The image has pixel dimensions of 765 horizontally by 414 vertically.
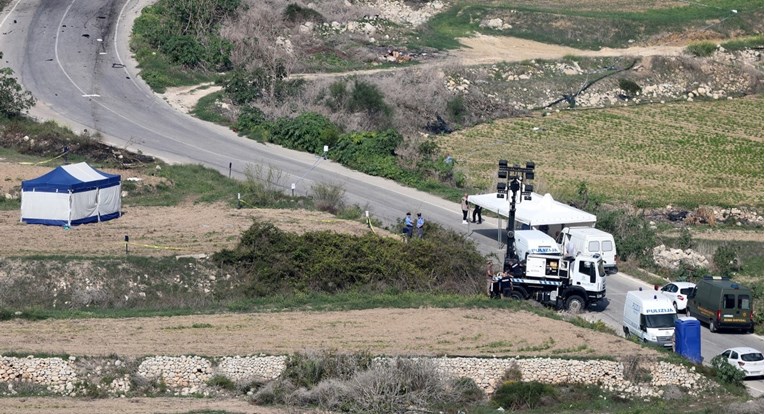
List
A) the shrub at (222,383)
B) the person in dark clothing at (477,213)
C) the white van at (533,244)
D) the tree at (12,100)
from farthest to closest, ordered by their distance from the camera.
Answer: the tree at (12,100)
the person in dark clothing at (477,213)
the white van at (533,244)
the shrub at (222,383)

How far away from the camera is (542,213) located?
167 feet

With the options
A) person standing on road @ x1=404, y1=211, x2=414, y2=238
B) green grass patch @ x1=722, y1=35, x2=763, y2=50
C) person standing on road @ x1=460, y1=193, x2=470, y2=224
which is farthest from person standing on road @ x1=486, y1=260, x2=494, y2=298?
green grass patch @ x1=722, y1=35, x2=763, y2=50

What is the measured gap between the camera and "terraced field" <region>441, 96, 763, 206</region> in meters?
62.8

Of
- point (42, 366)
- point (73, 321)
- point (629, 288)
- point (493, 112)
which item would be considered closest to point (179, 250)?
point (73, 321)

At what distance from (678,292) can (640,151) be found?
26.0m

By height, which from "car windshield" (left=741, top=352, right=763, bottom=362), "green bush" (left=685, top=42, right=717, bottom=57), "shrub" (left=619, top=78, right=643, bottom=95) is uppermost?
"green bush" (left=685, top=42, right=717, bottom=57)

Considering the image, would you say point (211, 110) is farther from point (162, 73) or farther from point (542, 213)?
point (542, 213)

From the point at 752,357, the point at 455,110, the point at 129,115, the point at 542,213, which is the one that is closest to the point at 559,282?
the point at 542,213

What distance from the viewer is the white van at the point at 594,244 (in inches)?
1927

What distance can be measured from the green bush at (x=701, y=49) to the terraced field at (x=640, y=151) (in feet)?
18.5

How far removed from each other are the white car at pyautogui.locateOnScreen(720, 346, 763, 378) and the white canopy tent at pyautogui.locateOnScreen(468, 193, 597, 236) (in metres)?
11.7

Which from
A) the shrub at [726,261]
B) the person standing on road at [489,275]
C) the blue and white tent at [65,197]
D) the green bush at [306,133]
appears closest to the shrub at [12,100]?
the green bush at [306,133]

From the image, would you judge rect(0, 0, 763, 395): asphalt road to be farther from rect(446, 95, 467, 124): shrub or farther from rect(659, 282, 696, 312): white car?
rect(446, 95, 467, 124): shrub

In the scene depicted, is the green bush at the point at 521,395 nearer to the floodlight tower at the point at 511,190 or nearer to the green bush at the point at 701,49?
the floodlight tower at the point at 511,190
